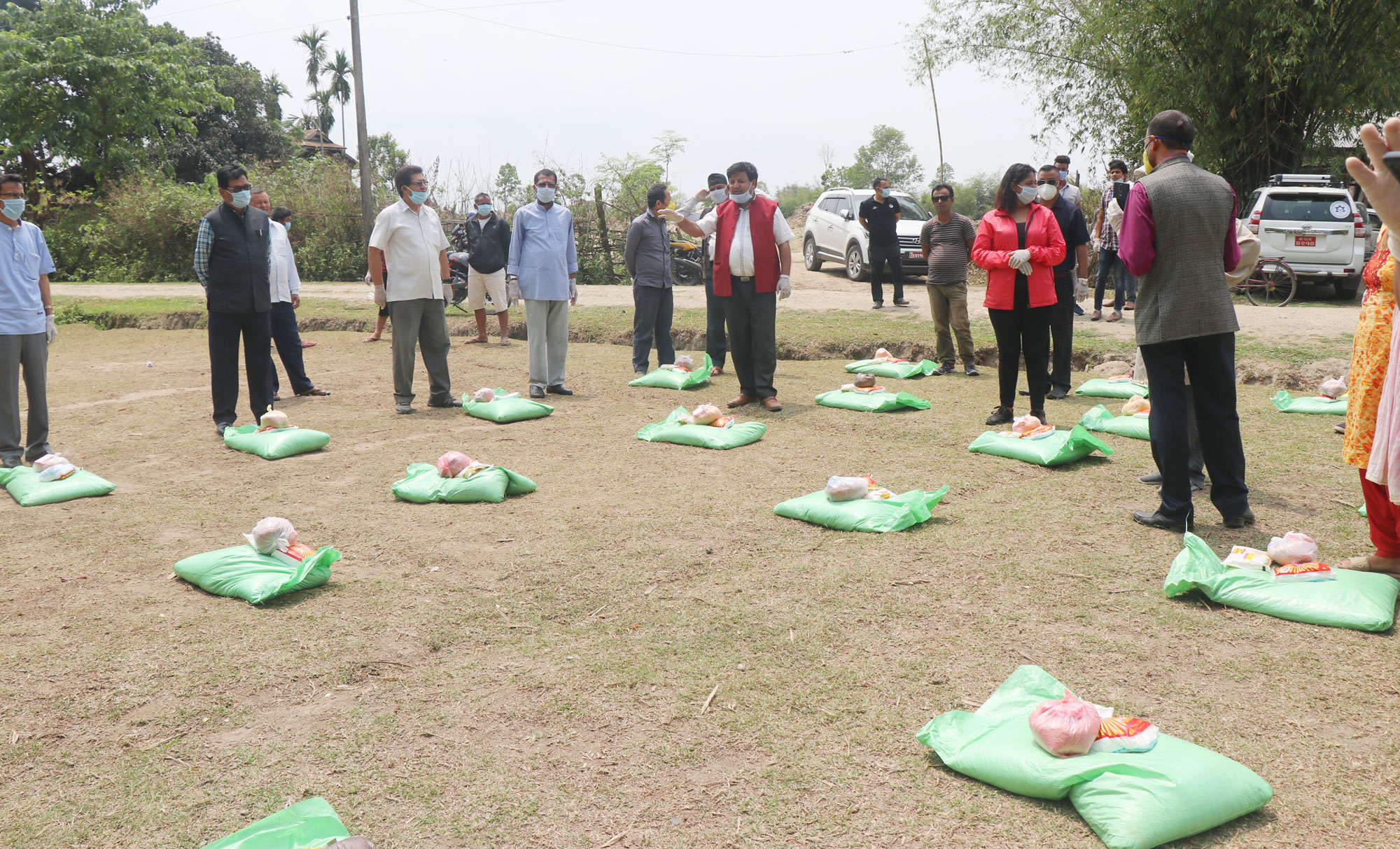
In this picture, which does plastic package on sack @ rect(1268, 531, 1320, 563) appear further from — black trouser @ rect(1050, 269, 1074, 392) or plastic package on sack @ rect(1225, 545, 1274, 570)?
black trouser @ rect(1050, 269, 1074, 392)

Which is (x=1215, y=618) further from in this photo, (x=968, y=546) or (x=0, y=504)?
(x=0, y=504)

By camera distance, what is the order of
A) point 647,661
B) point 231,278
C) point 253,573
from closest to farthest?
1. point 647,661
2. point 253,573
3. point 231,278

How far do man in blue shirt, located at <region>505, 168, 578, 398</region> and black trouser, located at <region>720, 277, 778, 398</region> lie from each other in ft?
5.14

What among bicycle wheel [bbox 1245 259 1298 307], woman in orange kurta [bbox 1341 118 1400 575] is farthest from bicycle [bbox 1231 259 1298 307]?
woman in orange kurta [bbox 1341 118 1400 575]

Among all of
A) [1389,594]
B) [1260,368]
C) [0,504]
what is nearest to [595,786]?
[1389,594]

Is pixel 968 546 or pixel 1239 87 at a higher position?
pixel 1239 87

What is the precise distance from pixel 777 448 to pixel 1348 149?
18.0 m

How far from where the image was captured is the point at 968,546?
4.28 metres

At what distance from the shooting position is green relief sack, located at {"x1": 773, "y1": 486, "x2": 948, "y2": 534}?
458cm

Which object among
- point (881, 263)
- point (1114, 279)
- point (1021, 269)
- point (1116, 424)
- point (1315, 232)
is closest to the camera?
point (1021, 269)

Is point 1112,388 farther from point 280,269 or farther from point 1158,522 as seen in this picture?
point 280,269

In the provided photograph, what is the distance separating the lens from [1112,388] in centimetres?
790

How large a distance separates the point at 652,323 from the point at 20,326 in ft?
17.1

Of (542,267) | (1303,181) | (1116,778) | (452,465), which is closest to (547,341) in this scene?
(542,267)
